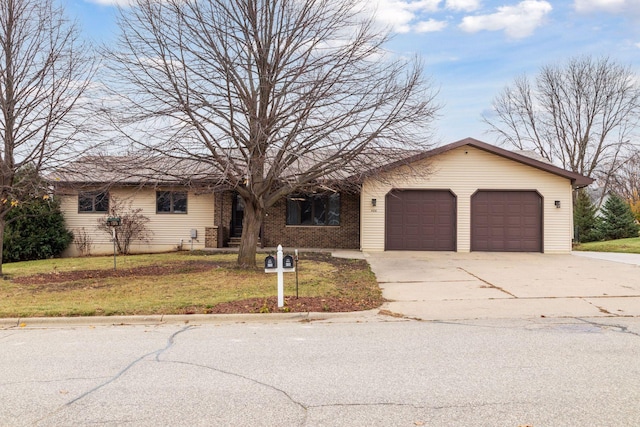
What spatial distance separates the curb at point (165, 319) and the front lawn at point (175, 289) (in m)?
0.22

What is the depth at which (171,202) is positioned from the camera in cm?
2159

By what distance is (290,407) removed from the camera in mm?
4152

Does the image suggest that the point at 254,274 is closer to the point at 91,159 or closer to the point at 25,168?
the point at 91,159

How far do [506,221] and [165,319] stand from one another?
15304mm

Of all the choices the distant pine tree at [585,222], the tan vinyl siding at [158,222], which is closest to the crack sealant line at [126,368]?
the tan vinyl siding at [158,222]

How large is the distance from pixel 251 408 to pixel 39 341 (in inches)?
166

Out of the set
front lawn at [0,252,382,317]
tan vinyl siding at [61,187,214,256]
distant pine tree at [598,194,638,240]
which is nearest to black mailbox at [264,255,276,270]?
front lawn at [0,252,382,317]

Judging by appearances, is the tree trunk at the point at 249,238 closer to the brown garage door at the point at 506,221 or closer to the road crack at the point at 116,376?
the road crack at the point at 116,376

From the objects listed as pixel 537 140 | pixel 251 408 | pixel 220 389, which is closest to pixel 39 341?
pixel 220 389

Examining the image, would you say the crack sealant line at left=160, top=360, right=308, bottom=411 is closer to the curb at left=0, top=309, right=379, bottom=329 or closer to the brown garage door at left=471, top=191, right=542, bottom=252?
the curb at left=0, top=309, right=379, bottom=329

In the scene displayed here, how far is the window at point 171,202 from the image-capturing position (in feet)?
70.7

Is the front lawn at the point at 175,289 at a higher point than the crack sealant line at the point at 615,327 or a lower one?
higher

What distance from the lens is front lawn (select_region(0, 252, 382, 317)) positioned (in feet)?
28.4

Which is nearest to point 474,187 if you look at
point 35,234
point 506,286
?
point 506,286
